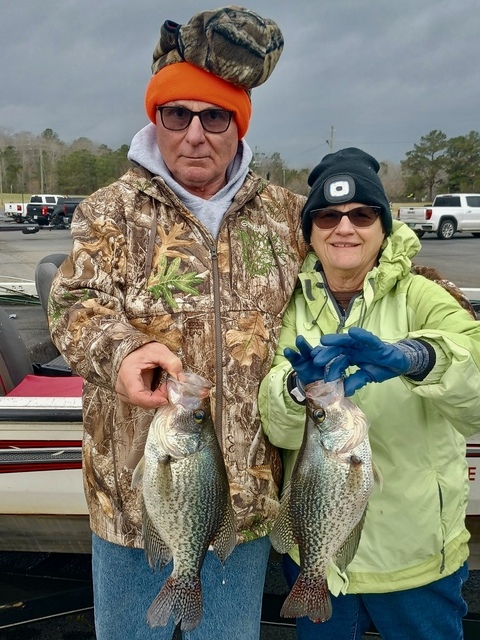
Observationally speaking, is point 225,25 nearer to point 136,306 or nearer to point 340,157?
point 340,157

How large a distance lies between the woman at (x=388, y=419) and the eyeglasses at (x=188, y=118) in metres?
0.46

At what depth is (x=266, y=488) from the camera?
2318 mm

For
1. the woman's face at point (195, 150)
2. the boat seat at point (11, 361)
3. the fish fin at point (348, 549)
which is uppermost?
the woman's face at point (195, 150)

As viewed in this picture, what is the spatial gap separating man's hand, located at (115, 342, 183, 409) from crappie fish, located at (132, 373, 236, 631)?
39 millimetres

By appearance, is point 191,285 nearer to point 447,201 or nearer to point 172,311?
point 172,311

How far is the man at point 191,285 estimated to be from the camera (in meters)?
2.17

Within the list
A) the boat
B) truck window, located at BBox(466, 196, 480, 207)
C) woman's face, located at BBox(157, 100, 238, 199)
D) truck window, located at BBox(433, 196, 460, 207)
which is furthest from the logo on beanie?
truck window, located at BBox(466, 196, 480, 207)

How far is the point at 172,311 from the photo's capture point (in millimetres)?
2176

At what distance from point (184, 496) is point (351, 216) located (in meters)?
1.20

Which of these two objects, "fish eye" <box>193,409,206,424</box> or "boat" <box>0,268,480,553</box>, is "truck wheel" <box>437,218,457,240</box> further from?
"fish eye" <box>193,409,206,424</box>

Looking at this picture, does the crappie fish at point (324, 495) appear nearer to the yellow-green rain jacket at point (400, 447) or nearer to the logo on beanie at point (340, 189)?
the yellow-green rain jacket at point (400, 447)

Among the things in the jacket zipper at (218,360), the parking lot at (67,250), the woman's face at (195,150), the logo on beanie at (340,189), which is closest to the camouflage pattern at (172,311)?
the jacket zipper at (218,360)

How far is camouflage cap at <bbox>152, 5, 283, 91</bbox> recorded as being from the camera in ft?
7.13

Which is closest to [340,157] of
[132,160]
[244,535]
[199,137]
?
[199,137]
